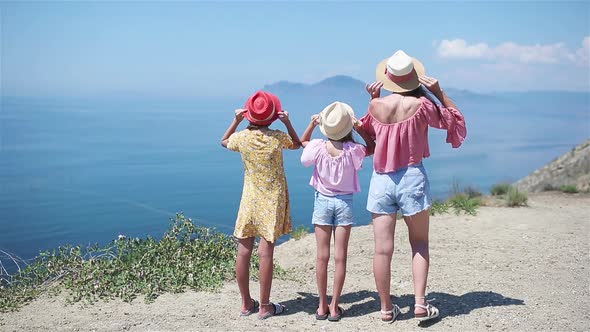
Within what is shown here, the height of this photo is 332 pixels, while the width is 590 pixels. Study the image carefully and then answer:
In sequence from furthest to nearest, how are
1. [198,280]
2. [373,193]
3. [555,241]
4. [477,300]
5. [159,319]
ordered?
1. [555,241]
2. [198,280]
3. [477,300]
4. [159,319]
5. [373,193]

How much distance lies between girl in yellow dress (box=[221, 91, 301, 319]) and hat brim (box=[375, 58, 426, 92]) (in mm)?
997

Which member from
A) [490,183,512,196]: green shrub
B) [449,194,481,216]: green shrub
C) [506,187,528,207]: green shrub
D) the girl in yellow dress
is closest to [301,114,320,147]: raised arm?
the girl in yellow dress

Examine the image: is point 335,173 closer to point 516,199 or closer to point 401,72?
point 401,72

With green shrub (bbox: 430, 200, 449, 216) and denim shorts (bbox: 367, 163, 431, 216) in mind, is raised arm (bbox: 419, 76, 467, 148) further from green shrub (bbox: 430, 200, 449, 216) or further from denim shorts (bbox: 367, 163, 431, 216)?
green shrub (bbox: 430, 200, 449, 216)

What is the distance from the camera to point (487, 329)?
628 centimetres

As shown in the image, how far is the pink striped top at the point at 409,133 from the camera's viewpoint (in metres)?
5.97

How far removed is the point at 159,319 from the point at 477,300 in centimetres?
350

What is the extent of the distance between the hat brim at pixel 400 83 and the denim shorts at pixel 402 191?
0.75 meters

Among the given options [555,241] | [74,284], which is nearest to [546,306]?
[555,241]

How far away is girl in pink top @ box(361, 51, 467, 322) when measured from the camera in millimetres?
5980

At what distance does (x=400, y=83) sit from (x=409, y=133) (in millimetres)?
496

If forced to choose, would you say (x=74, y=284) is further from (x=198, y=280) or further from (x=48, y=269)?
(x=198, y=280)

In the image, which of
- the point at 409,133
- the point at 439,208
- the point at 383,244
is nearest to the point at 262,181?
the point at 383,244

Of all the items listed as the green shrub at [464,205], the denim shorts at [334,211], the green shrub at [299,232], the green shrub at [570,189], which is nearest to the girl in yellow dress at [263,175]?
the denim shorts at [334,211]
